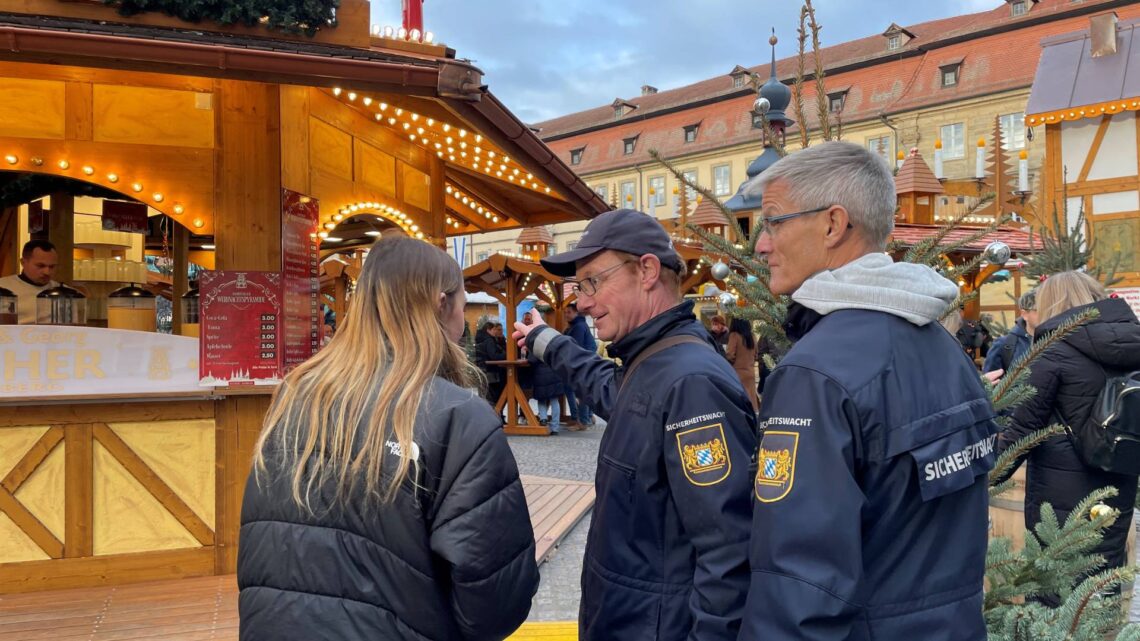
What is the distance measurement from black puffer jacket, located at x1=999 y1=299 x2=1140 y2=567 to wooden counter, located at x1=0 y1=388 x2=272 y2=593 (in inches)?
168

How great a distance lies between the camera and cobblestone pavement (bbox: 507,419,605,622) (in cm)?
518

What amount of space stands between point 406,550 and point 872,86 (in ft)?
165

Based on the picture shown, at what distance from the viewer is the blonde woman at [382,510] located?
175 cm

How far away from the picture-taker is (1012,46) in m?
42.4

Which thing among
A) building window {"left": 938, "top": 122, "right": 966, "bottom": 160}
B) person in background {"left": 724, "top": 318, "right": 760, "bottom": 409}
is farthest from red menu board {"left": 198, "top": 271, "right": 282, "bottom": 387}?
building window {"left": 938, "top": 122, "right": 966, "bottom": 160}

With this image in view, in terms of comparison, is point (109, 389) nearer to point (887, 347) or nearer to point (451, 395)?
point (451, 395)

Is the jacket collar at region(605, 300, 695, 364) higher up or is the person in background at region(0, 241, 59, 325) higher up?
the person in background at region(0, 241, 59, 325)

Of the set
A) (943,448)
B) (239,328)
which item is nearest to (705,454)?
(943,448)

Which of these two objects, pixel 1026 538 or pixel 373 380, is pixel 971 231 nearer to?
pixel 1026 538

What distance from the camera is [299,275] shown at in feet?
18.9

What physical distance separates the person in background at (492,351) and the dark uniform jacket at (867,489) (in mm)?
11952

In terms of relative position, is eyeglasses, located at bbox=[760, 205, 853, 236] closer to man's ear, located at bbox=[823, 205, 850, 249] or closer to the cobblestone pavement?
man's ear, located at bbox=[823, 205, 850, 249]

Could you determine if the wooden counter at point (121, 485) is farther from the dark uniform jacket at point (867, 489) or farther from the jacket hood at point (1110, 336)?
the dark uniform jacket at point (867, 489)

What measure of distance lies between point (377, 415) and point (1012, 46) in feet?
158
